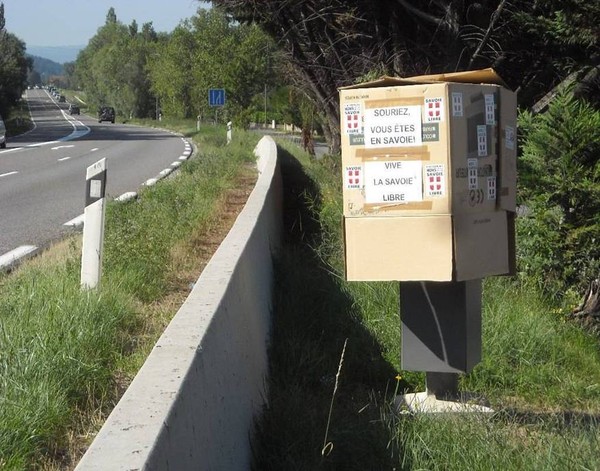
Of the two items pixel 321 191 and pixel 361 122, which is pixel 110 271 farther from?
pixel 321 191

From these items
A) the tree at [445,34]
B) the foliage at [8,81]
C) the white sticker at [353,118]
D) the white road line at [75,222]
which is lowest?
the white road line at [75,222]

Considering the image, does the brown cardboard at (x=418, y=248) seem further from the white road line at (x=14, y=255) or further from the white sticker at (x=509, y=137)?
the white road line at (x=14, y=255)

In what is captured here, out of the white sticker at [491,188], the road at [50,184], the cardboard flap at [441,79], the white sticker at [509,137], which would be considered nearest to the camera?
the cardboard flap at [441,79]

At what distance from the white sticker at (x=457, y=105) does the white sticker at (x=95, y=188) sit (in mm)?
2735

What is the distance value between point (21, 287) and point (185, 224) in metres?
3.28

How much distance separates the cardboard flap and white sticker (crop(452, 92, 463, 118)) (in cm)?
17

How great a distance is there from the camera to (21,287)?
622 centimetres

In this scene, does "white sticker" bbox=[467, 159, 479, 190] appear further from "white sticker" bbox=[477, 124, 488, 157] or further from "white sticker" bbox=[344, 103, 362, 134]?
"white sticker" bbox=[344, 103, 362, 134]

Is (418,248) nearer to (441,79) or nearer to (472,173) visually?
(472,173)

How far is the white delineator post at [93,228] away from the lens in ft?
20.9

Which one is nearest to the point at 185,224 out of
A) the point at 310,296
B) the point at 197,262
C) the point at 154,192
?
the point at 197,262

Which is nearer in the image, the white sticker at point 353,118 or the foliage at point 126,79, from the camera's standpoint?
the white sticker at point 353,118

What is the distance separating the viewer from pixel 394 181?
5062 mm

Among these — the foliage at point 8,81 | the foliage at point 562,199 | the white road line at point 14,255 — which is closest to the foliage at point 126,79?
the foliage at point 8,81
